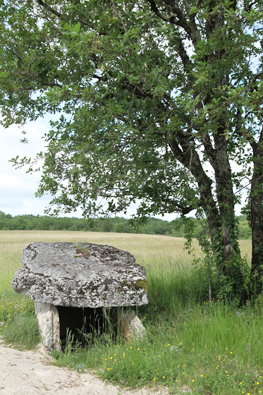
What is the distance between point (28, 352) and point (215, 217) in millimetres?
5562

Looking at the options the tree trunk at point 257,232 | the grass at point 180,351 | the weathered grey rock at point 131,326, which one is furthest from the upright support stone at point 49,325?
the tree trunk at point 257,232

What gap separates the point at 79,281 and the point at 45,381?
2.05 metres

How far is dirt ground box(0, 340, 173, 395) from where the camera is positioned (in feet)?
14.5

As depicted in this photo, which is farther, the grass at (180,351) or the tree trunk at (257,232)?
the tree trunk at (257,232)

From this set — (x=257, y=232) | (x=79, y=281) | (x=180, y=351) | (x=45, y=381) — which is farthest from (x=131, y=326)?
(x=257, y=232)

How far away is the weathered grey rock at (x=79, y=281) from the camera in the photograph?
6.27m

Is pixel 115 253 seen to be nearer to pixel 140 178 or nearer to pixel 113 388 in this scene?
pixel 140 178

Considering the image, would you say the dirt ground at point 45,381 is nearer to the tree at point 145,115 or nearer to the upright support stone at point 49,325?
the upright support stone at point 49,325

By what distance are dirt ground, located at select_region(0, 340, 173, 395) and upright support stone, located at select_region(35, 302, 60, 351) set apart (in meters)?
0.64

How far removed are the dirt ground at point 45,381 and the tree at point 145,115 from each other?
3.41 metres

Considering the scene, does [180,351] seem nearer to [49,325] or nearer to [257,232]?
[49,325]

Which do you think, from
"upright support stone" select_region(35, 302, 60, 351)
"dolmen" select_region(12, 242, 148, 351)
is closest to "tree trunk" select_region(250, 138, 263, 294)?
"dolmen" select_region(12, 242, 148, 351)

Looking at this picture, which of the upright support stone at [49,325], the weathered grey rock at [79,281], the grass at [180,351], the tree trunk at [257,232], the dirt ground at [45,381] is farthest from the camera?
the tree trunk at [257,232]

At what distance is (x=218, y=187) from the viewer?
8141 mm
